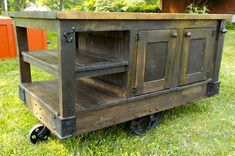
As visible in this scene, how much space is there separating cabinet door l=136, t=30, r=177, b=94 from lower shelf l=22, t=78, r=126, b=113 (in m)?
0.24

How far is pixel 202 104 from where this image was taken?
3.15 metres

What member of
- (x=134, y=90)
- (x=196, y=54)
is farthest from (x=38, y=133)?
(x=196, y=54)

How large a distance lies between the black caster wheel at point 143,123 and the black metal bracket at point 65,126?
68 centimetres

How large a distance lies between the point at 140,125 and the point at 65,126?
91 cm

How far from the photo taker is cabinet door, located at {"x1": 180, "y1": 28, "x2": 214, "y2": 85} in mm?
2389

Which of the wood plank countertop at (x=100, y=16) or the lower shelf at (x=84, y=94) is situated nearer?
the wood plank countertop at (x=100, y=16)

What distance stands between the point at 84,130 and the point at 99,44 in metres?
0.86

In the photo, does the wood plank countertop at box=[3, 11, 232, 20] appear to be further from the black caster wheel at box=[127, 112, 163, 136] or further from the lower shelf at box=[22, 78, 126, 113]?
the black caster wheel at box=[127, 112, 163, 136]

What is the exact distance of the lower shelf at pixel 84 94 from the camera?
6.41ft

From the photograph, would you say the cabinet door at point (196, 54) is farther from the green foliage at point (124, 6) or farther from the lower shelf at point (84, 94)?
the green foliage at point (124, 6)

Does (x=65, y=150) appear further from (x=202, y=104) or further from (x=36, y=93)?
(x=202, y=104)

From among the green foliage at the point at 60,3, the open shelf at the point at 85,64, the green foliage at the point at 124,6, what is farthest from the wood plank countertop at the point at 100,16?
the green foliage at the point at 60,3

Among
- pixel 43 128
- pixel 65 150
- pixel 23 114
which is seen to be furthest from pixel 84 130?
pixel 23 114

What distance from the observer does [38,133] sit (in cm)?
221
